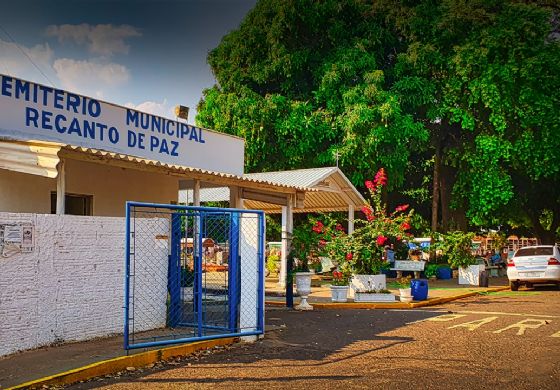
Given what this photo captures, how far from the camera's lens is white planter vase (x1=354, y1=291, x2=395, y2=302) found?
56.7 feet

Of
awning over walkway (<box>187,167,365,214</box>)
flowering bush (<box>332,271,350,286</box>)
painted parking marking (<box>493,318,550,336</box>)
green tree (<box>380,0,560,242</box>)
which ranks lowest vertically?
painted parking marking (<box>493,318,550,336</box>)

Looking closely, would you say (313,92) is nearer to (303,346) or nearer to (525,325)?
(525,325)

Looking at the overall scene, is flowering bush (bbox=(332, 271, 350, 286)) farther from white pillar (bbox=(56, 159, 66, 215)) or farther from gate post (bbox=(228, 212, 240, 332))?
white pillar (bbox=(56, 159, 66, 215))

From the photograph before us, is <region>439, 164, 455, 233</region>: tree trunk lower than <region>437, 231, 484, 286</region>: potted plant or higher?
higher

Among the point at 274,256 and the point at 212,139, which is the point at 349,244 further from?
the point at 274,256

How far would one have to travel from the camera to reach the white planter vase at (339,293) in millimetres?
17312

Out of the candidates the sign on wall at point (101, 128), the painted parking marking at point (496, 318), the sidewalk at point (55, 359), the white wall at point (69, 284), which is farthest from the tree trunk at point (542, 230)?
the sidewalk at point (55, 359)

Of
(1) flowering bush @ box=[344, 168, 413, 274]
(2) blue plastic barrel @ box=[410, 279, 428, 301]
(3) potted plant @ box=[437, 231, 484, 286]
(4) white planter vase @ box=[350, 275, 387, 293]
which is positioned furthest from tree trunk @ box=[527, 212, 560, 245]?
(4) white planter vase @ box=[350, 275, 387, 293]

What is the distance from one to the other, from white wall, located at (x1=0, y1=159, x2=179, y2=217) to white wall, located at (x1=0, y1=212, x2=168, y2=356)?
360cm

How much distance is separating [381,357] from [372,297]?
7.77m

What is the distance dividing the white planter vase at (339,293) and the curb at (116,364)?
22.5 feet

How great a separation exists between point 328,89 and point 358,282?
1237 cm

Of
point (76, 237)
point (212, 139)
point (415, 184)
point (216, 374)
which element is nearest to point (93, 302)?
point (76, 237)

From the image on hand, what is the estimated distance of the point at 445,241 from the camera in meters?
24.2
